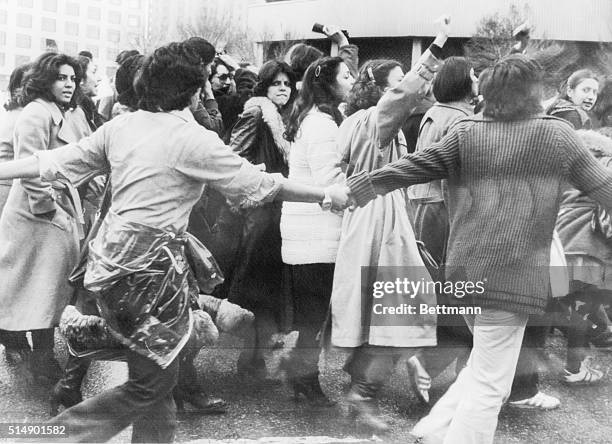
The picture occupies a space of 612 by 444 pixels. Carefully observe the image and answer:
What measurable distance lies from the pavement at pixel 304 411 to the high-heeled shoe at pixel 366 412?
0.04 m

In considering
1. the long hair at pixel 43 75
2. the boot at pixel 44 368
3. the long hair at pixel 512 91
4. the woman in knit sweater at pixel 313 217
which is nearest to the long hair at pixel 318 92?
the woman in knit sweater at pixel 313 217

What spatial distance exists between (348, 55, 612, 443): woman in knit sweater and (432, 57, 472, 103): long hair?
694 mm

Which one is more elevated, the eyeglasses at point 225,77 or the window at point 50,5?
the window at point 50,5

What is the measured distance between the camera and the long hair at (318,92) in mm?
3891

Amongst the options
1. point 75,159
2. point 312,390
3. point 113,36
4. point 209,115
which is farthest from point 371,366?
point 113,36

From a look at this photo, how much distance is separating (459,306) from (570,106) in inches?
46.4

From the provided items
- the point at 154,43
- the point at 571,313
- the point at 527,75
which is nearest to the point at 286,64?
the point at 154,43

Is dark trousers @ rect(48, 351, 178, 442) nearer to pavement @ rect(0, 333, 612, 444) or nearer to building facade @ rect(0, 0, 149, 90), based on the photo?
pavement @ rect(0, 333, 612, 444)

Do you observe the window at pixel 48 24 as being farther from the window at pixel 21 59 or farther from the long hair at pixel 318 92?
the long hair at pixel 318 92

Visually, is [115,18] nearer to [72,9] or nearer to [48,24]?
[72,9]

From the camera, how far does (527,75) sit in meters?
3.10

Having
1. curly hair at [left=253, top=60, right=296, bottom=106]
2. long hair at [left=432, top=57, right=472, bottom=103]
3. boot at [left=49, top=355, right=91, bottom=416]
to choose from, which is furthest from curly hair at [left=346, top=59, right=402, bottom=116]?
boot at [left=49, top=355, right=91, bottom=416]

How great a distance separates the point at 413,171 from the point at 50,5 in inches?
73.5

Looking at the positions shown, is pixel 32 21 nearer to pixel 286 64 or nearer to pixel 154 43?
pixel 154 43
